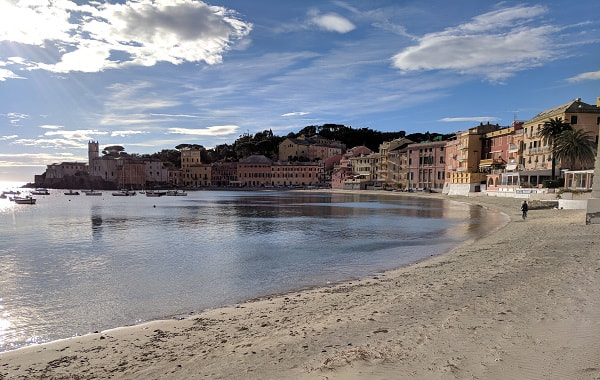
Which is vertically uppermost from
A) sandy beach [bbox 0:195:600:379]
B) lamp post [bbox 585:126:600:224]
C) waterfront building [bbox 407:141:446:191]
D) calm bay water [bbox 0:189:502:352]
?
waterfront building [bbox 407:141:446:191]

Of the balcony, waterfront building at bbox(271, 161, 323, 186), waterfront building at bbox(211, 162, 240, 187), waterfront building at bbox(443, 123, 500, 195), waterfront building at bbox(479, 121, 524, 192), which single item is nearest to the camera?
waterfront building at bbox(479, 121, 524, 192)

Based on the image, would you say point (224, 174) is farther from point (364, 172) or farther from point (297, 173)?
point (364, 172)

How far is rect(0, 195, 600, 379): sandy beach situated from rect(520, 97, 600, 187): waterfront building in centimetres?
5588

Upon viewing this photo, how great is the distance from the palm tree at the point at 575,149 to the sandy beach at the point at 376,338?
148 feet

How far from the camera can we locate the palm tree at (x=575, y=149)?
50.0 metres

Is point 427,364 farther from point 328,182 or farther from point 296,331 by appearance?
point 328,182

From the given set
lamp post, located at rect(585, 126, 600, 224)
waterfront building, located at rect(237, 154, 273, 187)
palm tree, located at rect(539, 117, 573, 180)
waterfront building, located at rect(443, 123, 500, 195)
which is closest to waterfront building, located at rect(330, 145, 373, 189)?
waterfront building, located at rect(237, 154, 273, 187)

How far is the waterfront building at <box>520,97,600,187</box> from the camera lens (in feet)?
190

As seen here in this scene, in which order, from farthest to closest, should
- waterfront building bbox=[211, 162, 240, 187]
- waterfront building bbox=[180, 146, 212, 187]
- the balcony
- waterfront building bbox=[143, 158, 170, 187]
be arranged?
waterfront building bbox=[143, 158, 170, 187], waterfront building bbox=[180, 146, 212, 187], waterfront building bbox=[211, 162, 240, 187], the balcony

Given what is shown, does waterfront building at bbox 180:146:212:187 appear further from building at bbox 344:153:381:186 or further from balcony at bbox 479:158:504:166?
balcony at bbox 479:158:504:166

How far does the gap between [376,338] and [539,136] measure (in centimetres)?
6576

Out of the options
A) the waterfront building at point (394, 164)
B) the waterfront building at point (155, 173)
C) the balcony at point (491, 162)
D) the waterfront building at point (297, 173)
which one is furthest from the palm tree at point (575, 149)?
the waterfront building at point (155, 173)

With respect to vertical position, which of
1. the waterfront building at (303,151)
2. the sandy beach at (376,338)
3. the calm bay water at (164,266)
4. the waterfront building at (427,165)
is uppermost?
the waterfront building at (303,151)

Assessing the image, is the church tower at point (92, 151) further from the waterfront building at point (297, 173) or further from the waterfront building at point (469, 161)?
the waterfront building at point (469, 161)
